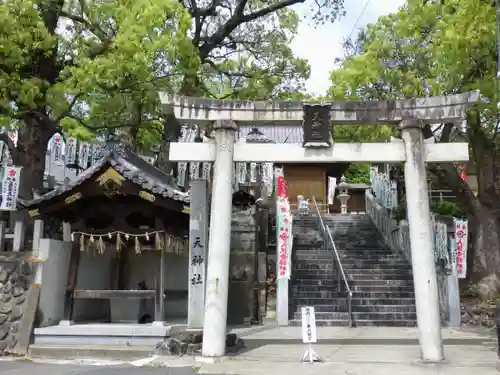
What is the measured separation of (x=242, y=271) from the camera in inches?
556

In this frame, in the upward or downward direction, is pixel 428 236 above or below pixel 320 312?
above

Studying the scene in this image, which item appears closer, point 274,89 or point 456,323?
point 456,323

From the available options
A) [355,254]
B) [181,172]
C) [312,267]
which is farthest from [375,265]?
[181,172]

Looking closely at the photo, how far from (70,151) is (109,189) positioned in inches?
372

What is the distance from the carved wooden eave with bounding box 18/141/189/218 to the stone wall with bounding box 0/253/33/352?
1.33 metres

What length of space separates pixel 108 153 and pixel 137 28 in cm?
331

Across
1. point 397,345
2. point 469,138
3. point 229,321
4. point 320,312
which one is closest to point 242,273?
point 229,321

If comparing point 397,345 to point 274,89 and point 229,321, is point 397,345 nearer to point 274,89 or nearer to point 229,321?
point 229,321

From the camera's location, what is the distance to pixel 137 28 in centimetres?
1155

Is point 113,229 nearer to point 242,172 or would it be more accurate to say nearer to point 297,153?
point 297,153

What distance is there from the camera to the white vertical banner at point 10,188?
11.8 metres

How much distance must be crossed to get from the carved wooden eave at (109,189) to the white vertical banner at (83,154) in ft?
28.7

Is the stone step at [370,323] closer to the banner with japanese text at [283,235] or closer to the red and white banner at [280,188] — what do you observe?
the banner with japanese text at [283,235]

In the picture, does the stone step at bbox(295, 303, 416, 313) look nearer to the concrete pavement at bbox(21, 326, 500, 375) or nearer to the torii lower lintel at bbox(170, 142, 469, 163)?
the concrete pavement at bbox(21, 326, 500, 375)
